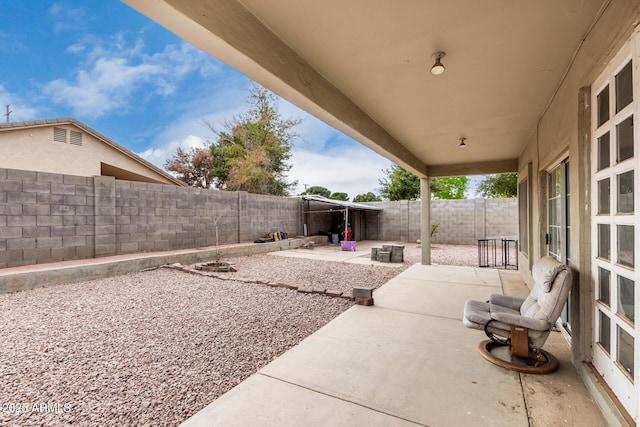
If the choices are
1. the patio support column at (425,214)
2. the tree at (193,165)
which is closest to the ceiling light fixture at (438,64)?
the patio support column at (425,214)

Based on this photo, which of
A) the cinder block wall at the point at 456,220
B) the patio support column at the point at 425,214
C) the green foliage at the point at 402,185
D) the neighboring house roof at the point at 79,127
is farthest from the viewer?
the green foliage at the point at 402,185

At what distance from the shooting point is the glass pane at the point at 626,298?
160 centimetres

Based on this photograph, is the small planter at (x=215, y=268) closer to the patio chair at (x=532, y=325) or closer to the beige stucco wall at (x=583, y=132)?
the patio chair at (x=532, y=325)

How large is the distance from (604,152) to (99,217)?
325 inches

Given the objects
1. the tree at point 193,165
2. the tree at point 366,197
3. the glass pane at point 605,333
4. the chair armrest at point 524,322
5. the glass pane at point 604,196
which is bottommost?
the chair armrest at point 524,322

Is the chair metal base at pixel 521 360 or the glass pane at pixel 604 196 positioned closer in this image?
the glass pane at pixel 604 196

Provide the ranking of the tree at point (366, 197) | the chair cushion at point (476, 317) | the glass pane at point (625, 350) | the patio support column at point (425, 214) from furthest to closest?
1. the tree at point (366, 197)
2. the patio support column at point (425, 214)
3. the chair cushion at point (476, 317)
4. the glass pane at point (625, 350)

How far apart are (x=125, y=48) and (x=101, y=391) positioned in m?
24.0

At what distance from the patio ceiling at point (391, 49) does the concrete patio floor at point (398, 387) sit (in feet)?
7.48

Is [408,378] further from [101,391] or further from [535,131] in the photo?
[535,131]

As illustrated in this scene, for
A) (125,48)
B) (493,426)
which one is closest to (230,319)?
(493,426)

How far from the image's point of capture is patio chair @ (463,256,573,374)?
230cm

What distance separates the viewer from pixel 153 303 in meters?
4.16

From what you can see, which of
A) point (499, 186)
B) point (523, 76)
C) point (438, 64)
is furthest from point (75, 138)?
point (499, 186)
